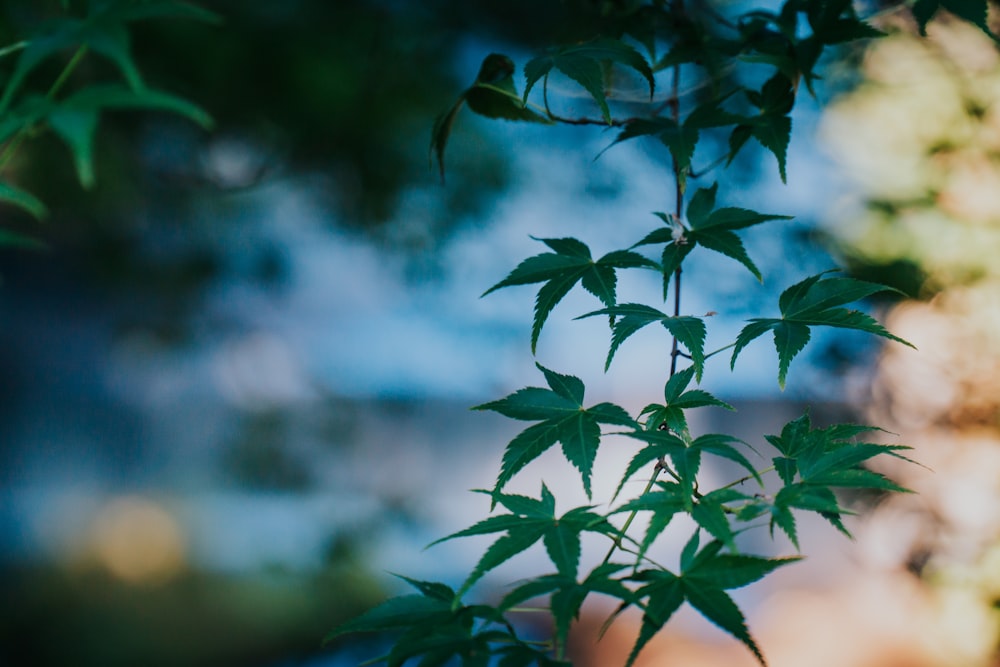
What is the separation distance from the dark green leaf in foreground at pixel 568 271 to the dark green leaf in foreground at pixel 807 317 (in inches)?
3.7

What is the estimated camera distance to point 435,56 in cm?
167

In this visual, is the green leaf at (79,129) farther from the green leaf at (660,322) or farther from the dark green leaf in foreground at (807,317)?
Result: the dark green leaf in foreground at (807,317)

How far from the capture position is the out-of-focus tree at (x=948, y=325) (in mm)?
1419

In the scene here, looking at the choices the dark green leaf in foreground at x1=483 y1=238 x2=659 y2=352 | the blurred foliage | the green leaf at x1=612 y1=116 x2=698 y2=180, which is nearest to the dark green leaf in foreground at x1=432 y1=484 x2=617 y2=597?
the dark green leaf in foreground at x1=483 y1=238 x2=659 y2=352

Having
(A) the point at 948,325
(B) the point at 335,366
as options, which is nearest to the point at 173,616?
(B) the point at 335,366

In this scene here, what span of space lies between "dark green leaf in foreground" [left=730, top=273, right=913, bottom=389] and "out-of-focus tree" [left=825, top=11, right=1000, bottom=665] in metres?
1.12

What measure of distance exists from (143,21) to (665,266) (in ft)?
4.32

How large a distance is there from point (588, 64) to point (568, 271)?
146 mm

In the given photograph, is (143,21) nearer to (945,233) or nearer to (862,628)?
(945,233)

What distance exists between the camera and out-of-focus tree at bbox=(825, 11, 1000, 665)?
1419 mm

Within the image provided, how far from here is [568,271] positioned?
518mm

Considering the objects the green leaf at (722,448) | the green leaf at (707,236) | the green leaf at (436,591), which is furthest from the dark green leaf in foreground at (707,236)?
the green leaf at (436,591)

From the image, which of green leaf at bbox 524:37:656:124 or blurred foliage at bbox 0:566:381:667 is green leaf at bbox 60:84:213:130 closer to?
green leaf at bbox 524:37:656:124

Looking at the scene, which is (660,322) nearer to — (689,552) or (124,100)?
(689,552)
